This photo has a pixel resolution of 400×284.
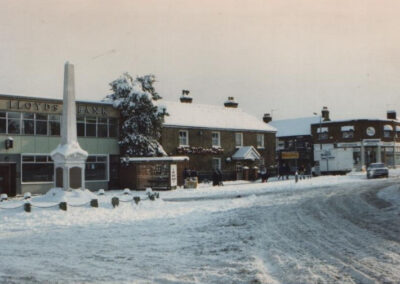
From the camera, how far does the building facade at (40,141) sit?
31047 mm

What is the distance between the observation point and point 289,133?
6944 cm

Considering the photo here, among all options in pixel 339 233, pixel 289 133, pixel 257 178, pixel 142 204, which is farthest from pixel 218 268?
pixel 289 133

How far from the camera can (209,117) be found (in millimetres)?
45688

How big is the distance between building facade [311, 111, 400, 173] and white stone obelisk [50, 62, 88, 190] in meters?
44.0

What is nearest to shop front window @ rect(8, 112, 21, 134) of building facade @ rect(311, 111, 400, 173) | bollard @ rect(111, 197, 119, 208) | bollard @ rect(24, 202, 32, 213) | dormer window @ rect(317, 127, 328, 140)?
bollard @ rect(111, 197, 119, 208)

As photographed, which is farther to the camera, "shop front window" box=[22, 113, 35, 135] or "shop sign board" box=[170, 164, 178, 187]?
"shop sign board" box=[170, 164, 178, 187]

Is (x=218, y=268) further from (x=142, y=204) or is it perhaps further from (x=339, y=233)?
(x=142, y=204)

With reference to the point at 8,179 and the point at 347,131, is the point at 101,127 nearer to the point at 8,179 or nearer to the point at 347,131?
the point at 8,179

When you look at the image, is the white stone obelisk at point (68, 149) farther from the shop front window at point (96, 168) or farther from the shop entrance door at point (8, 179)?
the shop front window at point (96, 168)

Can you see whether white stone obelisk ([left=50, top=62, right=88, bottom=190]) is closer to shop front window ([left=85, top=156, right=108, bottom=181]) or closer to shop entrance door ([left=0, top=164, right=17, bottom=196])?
shop entrance door ([left=0, top=164, right=17, bottom=196])

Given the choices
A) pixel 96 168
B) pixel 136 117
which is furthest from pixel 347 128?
pixel 96 168

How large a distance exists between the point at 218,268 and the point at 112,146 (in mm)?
28877

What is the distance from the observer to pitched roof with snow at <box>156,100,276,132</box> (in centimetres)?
4245

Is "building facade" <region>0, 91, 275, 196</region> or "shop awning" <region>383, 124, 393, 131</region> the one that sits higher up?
"shop awning" <region>383, 124, 393, 131</region>
